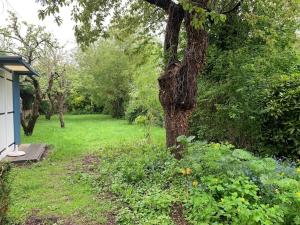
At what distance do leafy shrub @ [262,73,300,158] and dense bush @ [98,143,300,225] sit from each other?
2330mm

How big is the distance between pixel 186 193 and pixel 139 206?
0.61 m

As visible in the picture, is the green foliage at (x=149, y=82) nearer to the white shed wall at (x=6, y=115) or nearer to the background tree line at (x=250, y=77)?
the background tree line at (x=250, y=77)

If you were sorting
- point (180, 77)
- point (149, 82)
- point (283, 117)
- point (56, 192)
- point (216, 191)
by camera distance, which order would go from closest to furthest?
point (216, 191) < point (56, 192) < point (180, 77) < point (283, 117) < point (149, 82)

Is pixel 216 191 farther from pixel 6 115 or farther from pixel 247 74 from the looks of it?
pixel 6 115

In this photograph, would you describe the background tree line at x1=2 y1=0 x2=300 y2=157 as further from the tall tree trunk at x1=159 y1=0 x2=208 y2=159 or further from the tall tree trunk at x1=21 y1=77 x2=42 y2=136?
the tall tree trunk at x1=21 y1=77 x2=42 y2=136

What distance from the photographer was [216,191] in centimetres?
369

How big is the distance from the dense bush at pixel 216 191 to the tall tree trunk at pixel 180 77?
1268 millimetres

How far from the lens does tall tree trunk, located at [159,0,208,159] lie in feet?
19.6

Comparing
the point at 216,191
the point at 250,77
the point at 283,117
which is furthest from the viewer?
the point at 250,77

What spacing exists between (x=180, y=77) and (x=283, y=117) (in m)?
2.29

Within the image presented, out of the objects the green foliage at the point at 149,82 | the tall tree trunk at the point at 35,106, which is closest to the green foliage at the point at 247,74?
the green foliage at the point at 149,82

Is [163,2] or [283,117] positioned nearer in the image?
[163,2]

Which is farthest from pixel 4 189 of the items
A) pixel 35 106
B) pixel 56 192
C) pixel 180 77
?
pixel 35 106

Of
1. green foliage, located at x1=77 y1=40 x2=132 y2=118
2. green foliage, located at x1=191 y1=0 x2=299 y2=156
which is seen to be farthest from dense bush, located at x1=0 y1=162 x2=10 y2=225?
green foliage, located at x1=77 y1=40 x2=132 y2=118
